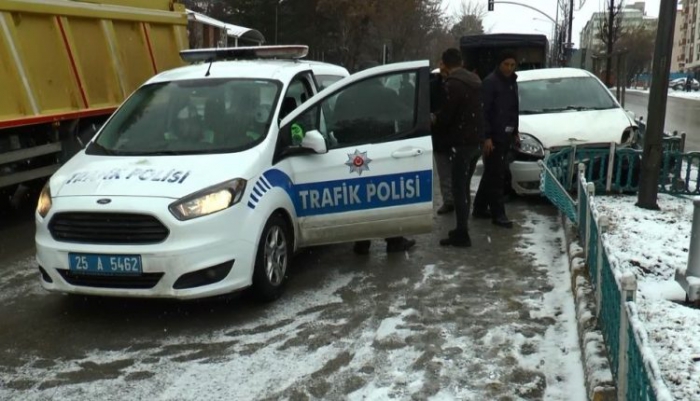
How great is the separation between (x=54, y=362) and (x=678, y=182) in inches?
273

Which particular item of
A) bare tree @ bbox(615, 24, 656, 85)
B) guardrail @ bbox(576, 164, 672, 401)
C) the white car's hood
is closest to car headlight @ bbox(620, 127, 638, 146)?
guardrail @ bbox(576, 164, 672, 401)

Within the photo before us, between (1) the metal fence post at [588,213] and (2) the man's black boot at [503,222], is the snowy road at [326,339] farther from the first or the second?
(2) the man's black boot at [503,222]

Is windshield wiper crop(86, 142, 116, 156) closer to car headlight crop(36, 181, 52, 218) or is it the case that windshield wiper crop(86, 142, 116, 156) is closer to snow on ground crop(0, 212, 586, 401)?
car headlight crop(36, 181, 52, 218)

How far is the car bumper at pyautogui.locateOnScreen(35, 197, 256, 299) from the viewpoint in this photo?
443cm

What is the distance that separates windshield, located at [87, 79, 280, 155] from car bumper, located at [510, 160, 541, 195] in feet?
11.7

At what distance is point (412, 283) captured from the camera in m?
5.57

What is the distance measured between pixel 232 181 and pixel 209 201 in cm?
23

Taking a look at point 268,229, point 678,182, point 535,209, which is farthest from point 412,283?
point 678,182

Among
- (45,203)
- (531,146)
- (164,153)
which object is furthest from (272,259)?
(531,146)

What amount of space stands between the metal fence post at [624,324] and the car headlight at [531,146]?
5.32 metres

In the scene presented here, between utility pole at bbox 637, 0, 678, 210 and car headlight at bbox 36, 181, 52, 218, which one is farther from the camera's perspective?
utility pole at bbox 637, 0, 678, 210

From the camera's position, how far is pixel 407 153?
18.2 ft

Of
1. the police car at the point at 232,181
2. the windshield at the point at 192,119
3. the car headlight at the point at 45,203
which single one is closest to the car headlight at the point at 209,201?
the police car at the point at 232,181

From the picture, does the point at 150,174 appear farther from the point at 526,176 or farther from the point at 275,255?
the point at 526,176
